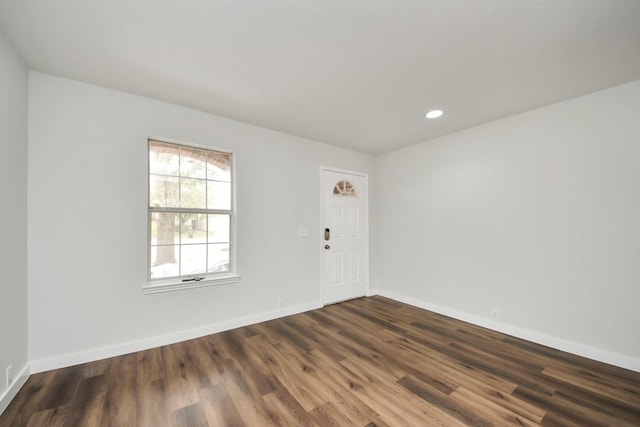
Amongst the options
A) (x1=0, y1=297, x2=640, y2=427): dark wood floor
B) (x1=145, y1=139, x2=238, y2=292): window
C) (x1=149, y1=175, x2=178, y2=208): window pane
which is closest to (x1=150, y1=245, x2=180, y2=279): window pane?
(x1=145, y1=139, x2=238, y2=292): window

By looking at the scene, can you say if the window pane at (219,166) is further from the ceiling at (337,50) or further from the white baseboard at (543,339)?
the white baseboard at (543,339)

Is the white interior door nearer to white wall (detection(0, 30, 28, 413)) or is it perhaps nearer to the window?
the window

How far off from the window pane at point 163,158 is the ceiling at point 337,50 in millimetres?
502

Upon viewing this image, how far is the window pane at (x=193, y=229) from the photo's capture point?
281 cm

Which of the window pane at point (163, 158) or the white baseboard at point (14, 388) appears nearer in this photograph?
the white baseboard at point (14, 388)

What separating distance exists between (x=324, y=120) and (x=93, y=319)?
3.15 metres

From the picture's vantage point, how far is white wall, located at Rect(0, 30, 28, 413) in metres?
1.72

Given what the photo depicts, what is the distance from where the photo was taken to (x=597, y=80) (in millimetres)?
2252

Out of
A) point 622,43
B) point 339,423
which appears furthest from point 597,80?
point 339,423

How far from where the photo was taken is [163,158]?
273 centimetres

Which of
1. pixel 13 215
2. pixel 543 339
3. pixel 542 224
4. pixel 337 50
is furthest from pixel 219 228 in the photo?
pixel 543 339

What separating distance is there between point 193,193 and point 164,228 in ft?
1.59

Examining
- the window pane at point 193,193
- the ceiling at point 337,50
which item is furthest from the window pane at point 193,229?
the ceiling at point 337,50

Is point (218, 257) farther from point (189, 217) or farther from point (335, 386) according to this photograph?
point (335, 386)
